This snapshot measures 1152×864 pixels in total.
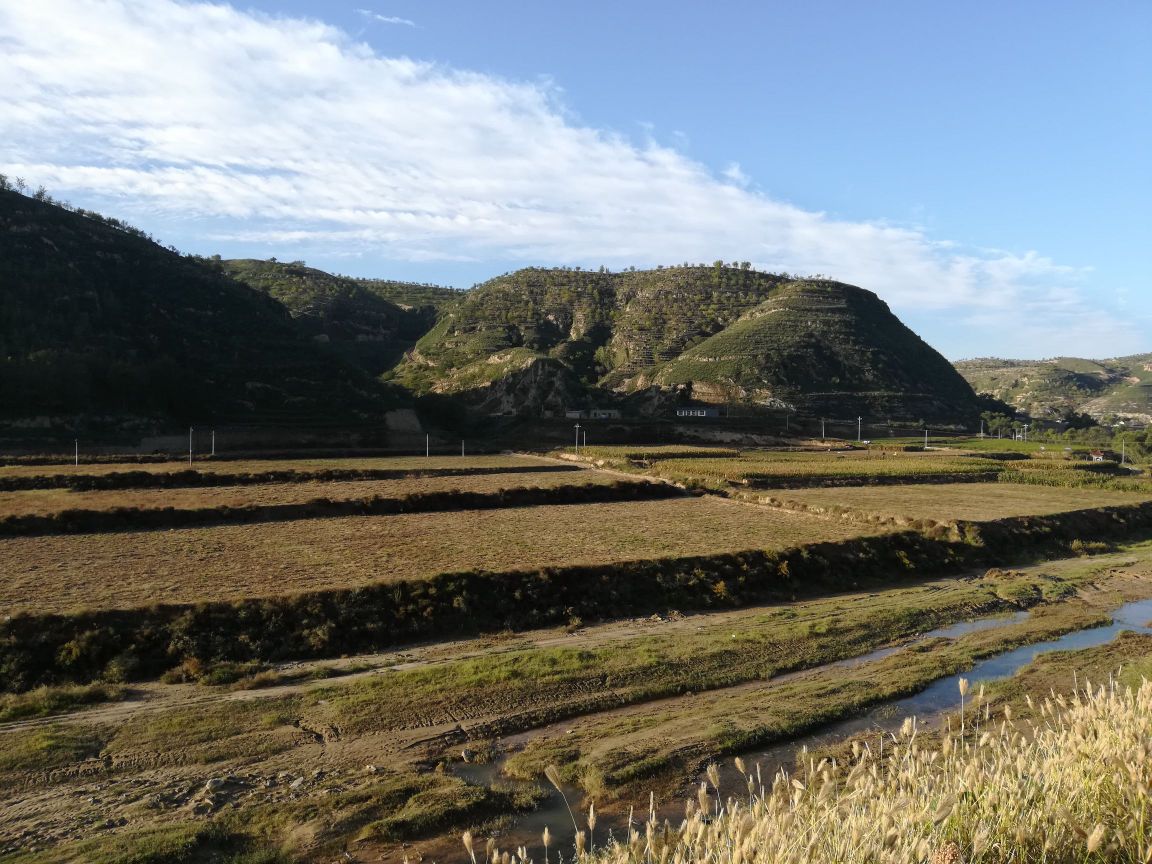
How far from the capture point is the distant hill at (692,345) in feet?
368

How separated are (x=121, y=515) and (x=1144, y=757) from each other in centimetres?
3108

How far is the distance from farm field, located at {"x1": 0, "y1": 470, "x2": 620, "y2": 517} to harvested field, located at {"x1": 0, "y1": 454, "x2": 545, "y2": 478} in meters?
5.18

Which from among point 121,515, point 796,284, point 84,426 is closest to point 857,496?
point 121,515

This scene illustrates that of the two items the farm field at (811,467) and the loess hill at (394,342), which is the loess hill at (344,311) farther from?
the farm field at (811,467)

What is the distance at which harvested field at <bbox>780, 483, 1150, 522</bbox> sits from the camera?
34.7 metres

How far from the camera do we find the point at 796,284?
156750 millimetres

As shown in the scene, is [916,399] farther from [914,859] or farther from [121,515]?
[914,859]

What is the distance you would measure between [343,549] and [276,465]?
1125 inches

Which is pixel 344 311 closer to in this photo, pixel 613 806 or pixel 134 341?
pixel 134 341

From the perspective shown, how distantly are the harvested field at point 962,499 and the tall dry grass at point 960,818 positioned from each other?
2945cm

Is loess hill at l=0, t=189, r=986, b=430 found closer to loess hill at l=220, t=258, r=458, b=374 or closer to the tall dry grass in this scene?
loess hill at l=220, t=258, r=458, b=374

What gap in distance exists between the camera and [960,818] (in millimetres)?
4340

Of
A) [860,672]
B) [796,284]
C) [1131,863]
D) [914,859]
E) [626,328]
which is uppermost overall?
[796,284]

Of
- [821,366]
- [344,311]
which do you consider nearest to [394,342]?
[344,311]
